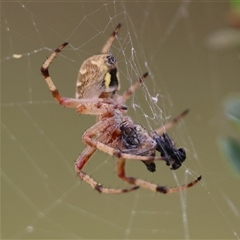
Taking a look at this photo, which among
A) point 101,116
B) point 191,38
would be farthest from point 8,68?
point 101,116

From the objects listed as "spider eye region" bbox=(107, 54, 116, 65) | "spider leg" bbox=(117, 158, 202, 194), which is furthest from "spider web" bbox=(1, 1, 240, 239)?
"spider eye region" bbox=(107, 54, 116, 65)

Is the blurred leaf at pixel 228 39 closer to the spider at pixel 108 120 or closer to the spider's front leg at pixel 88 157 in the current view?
the spider at pixel 108 120

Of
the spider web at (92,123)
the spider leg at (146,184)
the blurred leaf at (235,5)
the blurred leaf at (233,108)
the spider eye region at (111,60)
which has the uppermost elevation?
the blurred leaf at (235,5)

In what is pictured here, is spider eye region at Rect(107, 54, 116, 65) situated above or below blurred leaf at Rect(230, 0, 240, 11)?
below

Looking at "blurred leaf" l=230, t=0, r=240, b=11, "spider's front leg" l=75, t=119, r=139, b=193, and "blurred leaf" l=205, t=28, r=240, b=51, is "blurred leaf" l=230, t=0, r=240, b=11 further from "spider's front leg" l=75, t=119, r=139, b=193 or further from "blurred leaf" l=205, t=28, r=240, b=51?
"spider's front leg" l=75, t=119, r=139, b=193

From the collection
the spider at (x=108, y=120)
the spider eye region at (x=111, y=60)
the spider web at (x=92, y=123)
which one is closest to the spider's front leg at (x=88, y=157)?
the spider at (x=108, y=120)

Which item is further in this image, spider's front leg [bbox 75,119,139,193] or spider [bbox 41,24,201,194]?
spider's front leg [bbox 75,119,139,193]
